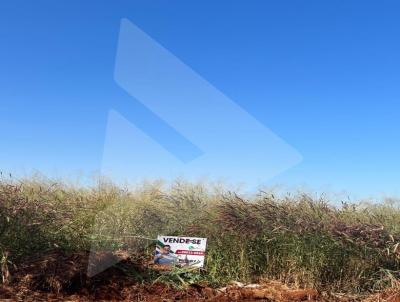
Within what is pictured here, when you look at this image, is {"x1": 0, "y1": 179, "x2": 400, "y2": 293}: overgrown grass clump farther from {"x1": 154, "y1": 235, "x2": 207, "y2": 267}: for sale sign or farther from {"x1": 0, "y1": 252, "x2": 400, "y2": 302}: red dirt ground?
{"x1": 0, "y1": 252, "x2": 400, "y2": 302}: red dirt ground

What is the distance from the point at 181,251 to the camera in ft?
26.7

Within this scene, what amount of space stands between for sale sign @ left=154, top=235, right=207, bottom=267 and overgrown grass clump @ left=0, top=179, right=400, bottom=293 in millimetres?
198

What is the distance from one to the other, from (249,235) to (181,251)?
39.6 inches

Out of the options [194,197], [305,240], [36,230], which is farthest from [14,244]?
[305,240]

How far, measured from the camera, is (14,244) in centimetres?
743

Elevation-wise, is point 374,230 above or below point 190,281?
above

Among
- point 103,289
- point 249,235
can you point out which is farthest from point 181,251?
point 103,289

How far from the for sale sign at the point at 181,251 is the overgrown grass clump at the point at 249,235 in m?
0.20

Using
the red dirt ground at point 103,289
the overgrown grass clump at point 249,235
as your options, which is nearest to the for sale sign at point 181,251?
the overgrown grass clump at point 249,235

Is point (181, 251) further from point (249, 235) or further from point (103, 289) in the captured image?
point (103, 289)

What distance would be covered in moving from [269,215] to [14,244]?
3586mm

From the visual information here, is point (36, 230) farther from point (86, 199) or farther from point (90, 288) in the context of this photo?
point (86, 199)

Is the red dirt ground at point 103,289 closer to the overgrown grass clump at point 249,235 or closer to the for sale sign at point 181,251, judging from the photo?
the overgrown grass clump at point 249,235

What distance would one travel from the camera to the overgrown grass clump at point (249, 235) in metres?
7.77
